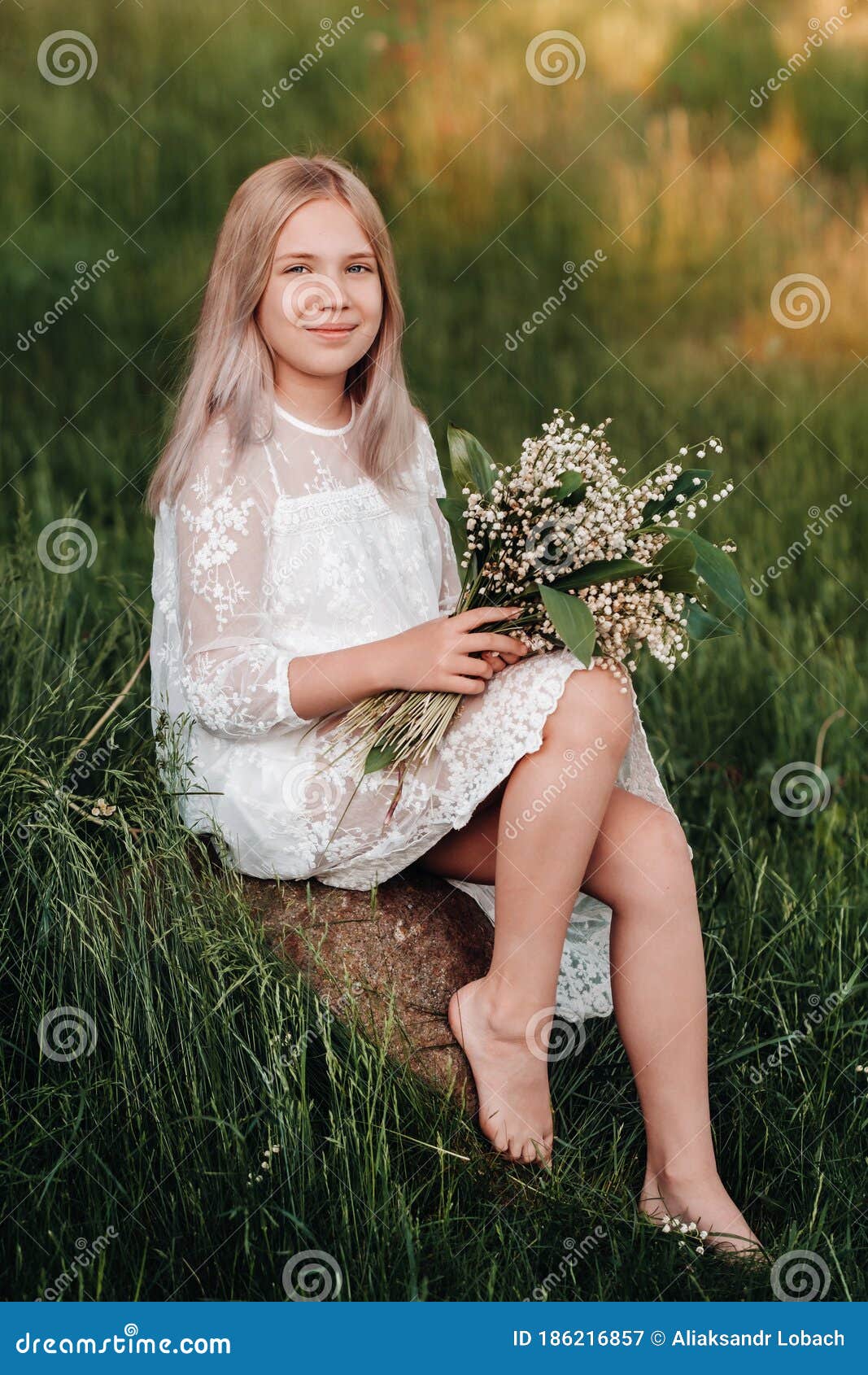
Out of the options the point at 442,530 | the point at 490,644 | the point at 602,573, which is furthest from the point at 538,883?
the point at 442,530

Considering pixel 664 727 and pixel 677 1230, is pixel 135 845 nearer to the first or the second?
pixel 677 1230

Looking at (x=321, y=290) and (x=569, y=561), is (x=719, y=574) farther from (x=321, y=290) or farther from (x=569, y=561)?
(x=321, y=290)

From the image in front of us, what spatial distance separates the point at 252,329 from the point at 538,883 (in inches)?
41.2

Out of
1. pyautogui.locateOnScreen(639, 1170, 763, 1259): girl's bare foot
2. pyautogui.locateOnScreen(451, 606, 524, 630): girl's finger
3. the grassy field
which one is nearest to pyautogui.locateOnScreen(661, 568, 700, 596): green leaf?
pyautogui.locateOnScreen(451, 606, 524, 630): girl's finger

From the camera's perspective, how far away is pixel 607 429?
488 centimetres

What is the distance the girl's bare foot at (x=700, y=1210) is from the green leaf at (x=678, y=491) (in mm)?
1010

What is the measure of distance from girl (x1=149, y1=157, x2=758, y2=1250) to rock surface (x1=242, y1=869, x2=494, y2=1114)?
0.04 m

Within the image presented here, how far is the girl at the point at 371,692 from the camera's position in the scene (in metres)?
2.09

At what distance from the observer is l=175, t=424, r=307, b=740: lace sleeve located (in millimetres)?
2180

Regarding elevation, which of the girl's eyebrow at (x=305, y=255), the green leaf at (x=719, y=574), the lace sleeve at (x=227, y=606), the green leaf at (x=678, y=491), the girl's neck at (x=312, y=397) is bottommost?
the lace sleeve at (x=227, y=606)

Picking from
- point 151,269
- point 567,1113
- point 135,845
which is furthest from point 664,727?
point 151,269

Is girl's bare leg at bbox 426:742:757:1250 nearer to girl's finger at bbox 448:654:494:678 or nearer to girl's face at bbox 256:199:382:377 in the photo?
girl's finger at bbox 448:654:494:678

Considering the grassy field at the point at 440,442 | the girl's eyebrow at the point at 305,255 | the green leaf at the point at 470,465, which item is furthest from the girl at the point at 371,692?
the green leaf at the point at 470,465

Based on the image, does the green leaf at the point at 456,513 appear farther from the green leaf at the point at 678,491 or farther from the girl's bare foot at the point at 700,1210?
the girl's bare foot at the point at 700,1210
